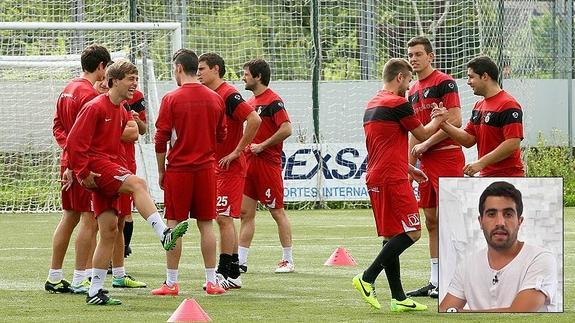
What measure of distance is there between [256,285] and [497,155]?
274 cm

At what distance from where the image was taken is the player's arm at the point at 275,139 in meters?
13.3

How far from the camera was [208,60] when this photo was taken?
38.9ft

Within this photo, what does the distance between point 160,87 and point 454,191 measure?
1679 cm

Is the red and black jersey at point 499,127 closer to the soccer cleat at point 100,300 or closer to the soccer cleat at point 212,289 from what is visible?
the soccer cleat at point 212,289

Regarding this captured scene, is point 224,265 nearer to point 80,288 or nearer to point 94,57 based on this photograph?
point 80,288

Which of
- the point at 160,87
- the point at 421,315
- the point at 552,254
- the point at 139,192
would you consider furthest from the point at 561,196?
the point at 160,87

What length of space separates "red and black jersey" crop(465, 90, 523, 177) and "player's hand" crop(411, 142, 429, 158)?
65 centimetres

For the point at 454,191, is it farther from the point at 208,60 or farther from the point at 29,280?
the point at 29,280

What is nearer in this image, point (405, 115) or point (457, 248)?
point (457, 248)

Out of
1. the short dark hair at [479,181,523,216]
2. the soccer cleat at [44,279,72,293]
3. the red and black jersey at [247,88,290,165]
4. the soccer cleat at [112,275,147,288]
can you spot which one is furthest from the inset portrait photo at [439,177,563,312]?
the red and black jersey at [247,88,290,165]

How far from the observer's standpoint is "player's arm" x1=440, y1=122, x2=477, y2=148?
1040 cm

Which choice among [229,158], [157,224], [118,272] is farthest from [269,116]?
[157,224]

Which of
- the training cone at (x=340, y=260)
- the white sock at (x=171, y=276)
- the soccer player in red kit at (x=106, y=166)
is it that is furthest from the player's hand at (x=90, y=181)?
the training cone at (x=340, y=260)

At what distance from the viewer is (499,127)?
10.5 m
